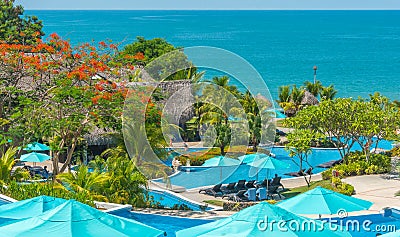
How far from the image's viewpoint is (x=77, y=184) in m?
18.0

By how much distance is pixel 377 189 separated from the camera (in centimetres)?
2130

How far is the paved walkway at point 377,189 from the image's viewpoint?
1920cm

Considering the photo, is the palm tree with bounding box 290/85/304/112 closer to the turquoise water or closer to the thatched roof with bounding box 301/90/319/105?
the thatched roof with bounding box 301/90/319/105

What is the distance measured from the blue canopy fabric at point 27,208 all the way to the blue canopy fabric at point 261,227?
2835 millimetres

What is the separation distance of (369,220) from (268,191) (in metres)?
4.96

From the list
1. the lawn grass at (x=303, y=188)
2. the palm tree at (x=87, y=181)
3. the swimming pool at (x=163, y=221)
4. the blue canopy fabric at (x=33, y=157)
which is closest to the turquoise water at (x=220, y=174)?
the lawn grass at (x=303, y=188)

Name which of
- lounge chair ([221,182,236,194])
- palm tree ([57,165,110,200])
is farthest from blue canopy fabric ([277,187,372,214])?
lounge chair ([221,182,236,194])

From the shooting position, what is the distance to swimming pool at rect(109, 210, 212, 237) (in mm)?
16828

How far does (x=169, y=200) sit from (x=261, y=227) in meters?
10.2

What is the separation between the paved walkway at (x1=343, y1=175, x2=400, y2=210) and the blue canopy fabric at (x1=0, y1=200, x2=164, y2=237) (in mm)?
9261

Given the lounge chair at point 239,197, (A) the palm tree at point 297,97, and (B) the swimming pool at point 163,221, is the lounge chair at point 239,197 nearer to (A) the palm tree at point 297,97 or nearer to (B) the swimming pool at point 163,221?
(B) the swimming pool at point 163,221

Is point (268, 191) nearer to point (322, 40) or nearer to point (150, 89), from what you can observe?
point (150, 89)

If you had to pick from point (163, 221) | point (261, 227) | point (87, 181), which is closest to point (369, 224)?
point (163, 221)

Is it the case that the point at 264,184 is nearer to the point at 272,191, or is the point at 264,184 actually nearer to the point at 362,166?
the point at 272,191
